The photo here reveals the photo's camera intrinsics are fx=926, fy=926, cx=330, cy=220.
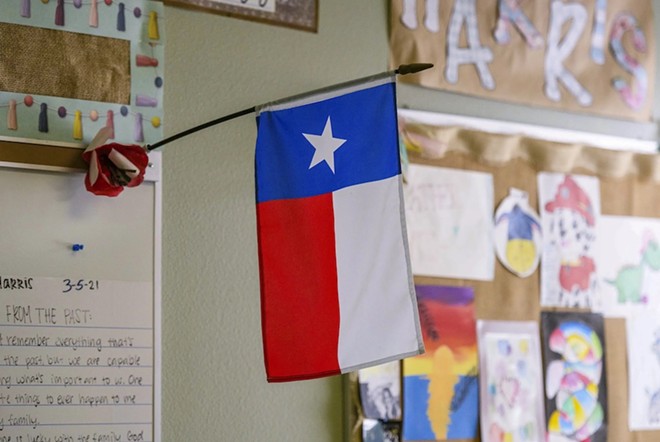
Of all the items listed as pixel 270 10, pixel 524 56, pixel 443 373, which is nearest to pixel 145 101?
pixel 270 10

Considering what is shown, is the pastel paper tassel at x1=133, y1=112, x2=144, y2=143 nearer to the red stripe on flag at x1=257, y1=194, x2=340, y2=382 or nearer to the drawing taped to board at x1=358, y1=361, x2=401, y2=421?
the red stripe on flag at x1=257, y1=194, x2=340, y2=382

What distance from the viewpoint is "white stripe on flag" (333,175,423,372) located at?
1.66 m

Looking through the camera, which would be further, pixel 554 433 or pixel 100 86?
pixel 554 433

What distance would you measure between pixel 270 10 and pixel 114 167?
0.58m

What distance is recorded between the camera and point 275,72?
2.14m

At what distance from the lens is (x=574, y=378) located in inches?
92.0

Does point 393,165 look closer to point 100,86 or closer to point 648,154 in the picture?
point 100,86

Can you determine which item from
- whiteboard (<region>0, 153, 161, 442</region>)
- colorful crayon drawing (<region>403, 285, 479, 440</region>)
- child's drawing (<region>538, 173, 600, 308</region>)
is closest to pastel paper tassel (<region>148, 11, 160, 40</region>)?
whiteboard (<region>0, 153, 161, 442</region>)

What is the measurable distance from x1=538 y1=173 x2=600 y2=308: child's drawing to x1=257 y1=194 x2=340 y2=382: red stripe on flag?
88cm

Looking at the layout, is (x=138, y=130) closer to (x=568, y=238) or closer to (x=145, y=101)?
(x=145, y=101)

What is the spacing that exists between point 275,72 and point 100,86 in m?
0.41

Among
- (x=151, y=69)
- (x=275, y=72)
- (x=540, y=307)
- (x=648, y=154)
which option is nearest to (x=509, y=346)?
(x=540, y=307)

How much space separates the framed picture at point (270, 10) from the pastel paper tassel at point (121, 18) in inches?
4.1

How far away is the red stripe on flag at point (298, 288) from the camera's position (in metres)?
1.66
